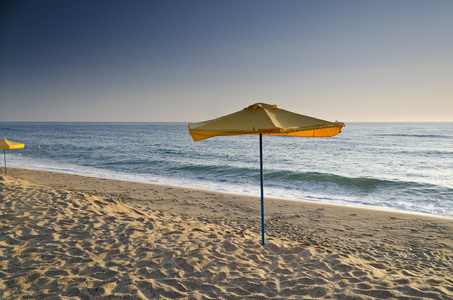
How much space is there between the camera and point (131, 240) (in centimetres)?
489

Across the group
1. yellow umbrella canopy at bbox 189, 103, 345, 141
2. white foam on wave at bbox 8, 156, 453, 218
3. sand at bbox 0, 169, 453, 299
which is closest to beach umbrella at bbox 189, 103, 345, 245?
yellow umbrella canopy at bbox 189, 103, 345, 141

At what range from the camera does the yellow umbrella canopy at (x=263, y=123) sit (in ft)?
11.9

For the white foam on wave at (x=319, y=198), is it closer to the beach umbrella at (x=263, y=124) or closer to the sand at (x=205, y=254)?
the sand at (x=205, y=254)

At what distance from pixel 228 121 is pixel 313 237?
4031mm

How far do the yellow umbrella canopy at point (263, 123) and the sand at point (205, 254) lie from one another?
86.7 inches

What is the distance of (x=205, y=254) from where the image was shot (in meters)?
4.42

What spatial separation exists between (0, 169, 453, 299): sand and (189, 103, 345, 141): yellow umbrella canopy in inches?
86.7

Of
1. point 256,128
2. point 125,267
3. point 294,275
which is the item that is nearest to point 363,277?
A: point 294,275

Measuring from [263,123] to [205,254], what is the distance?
2.53 metres

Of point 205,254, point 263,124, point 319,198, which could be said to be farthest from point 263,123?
point 319,198

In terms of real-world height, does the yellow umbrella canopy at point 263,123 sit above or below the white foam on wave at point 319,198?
above

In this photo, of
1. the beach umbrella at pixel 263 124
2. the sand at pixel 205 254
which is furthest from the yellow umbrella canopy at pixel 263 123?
the sand at pixel 205 254

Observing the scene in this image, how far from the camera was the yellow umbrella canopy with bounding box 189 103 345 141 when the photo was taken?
3.62m

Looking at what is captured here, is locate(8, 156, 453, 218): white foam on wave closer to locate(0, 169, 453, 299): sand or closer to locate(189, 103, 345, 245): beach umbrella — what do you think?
locate(0, 169, 453, 299): sand
